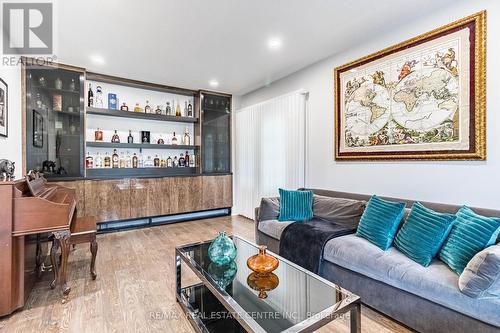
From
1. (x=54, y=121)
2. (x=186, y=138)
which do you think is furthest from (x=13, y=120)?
(x=186, y=138)

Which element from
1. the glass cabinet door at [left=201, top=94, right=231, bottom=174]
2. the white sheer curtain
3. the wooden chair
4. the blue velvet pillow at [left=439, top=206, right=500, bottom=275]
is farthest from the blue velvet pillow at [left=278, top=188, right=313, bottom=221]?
the glass cabinet door at [left=201, top=94, right=231, bottom=174]

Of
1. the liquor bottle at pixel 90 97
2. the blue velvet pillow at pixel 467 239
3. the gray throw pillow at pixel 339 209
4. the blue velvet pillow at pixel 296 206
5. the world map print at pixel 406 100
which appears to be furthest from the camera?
the liquor bottle at pixel 90 97

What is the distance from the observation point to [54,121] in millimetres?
3717

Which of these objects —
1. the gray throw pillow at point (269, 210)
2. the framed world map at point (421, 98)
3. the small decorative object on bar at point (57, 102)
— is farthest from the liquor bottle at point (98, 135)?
the framed world map at point (421, 98)

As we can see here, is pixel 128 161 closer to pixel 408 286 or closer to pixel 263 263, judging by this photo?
pixel 263 263

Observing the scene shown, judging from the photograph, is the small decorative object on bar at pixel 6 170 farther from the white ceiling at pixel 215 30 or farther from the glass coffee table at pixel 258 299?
the glass coffee table at pixel 258 299

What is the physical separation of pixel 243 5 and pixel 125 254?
3.12 m

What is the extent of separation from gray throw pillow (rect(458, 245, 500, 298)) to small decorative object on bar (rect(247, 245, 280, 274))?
1.12 metres

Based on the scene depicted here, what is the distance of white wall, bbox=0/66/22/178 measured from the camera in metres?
2.69

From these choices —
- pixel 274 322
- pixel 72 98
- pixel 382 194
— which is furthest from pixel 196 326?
pixel 72 98

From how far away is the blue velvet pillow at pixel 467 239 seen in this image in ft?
5.26

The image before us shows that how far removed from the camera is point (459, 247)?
5.51 ft

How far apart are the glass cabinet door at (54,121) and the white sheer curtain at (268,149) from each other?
110 inches

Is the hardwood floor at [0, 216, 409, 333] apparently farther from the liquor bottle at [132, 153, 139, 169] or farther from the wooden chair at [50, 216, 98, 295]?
the liquor bottle at [132, 153, 139, 169]
